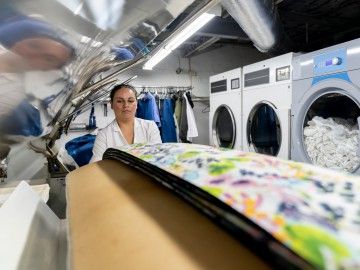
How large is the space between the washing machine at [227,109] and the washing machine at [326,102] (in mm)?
916

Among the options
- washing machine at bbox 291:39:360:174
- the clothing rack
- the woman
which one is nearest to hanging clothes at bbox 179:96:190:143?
the clothing rack

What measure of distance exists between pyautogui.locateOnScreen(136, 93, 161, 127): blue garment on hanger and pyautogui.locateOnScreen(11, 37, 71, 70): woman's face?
12.2ft

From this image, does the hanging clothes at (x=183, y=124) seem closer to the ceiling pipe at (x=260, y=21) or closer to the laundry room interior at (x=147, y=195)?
the ceiling pipe at (x=260, y=21)

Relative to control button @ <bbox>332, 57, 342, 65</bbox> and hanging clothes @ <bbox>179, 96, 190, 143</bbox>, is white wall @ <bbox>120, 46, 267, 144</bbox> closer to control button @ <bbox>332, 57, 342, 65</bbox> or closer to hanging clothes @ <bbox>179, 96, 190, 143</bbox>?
hanging clothes @ <bbox>179, 96, 190, 143</bbox>

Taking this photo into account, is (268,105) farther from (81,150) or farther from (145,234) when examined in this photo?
(145,234)

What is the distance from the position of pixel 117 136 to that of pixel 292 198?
172cm

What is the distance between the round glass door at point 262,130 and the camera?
9.85 ft

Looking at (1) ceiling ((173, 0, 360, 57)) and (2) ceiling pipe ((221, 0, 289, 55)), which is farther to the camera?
(1) ceiling ((173, 0, 360, 57))

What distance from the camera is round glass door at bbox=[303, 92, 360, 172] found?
6.48 ft

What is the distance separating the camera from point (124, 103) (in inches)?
75.9

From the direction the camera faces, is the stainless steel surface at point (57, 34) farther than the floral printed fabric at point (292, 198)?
Yes

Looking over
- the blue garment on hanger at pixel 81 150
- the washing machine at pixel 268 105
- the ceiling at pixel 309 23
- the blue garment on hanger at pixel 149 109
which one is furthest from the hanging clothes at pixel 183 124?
the blue garment on hanger at pixel 81 150

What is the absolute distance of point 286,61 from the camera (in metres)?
2.42

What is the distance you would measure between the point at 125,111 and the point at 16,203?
4.42 ft
